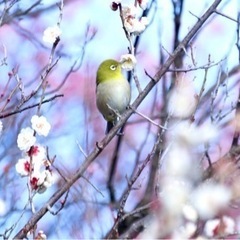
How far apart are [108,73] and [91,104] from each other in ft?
3.41

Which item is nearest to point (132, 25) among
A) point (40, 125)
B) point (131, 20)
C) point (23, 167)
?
point (131, 20)

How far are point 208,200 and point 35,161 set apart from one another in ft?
1.78

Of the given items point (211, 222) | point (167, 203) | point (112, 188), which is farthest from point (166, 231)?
point (112, 188)

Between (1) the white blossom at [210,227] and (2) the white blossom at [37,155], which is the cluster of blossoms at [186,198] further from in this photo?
(2) the white blossom at [37,155]

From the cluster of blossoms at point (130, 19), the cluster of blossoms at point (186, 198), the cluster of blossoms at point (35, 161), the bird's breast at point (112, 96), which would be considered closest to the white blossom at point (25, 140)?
the cluster of blossoms at point (35, 161)

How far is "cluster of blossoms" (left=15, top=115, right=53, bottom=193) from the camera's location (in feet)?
6.32

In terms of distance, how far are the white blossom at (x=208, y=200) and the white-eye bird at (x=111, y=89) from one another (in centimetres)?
124

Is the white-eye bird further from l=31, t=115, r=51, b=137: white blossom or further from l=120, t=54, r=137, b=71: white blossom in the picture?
l=31, t=115, r=51, b=137: white blossom

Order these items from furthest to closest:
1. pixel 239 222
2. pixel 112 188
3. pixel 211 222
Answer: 1. pixel 112 188
2. pixel 239 222
3. pixel 211 222

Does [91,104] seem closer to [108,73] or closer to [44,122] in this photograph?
[108,73]

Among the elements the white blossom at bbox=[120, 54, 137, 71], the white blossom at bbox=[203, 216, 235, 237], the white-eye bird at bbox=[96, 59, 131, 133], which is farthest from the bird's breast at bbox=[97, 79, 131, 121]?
the white blossom at bbox=[203, 216, 235, 237]

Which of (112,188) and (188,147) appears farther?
(112,188)

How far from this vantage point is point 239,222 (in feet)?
6.82

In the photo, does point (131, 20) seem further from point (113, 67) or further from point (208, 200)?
point (208, 200)
